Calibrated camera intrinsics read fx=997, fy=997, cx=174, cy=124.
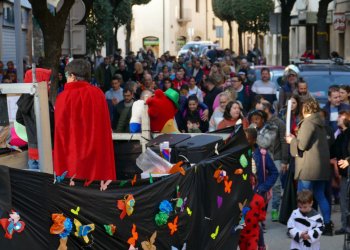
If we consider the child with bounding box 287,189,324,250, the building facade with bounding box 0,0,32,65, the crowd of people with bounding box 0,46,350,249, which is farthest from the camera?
the building facade with bounding box 0,0,32,65

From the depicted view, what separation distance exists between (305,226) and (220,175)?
7.18 ft

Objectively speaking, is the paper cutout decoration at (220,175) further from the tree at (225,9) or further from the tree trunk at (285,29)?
the tree at (225,9)

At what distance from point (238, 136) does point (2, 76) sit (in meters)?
15.9

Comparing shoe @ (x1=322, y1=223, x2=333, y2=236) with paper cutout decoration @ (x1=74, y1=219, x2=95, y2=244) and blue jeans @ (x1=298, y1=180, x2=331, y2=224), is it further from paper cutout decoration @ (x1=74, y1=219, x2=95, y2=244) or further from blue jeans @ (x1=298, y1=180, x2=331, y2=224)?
paper cutout decoration @ (x1=74, y1=219, x2=95, y2=244)

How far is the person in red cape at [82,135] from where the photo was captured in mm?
7129

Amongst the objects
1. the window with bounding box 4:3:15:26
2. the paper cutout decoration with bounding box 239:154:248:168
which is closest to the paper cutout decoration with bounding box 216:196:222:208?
the paper cutout decoration with bounding box 239:154:248:168

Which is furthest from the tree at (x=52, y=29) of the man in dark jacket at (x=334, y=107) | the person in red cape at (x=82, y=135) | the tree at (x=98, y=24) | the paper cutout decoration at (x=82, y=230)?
the tree at (x=98, y=24)

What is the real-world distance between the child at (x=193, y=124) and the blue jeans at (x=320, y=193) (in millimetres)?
2517

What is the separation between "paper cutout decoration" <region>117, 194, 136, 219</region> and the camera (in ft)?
19.9

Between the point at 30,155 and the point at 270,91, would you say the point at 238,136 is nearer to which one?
the point at 30,155

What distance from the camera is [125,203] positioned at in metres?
6.09

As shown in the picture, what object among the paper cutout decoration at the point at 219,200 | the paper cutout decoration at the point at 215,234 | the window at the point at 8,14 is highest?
the window at the point at 8,14

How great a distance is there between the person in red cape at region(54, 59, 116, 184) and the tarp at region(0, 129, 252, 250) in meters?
0.76

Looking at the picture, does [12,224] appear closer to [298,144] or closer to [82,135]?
[82,135]
